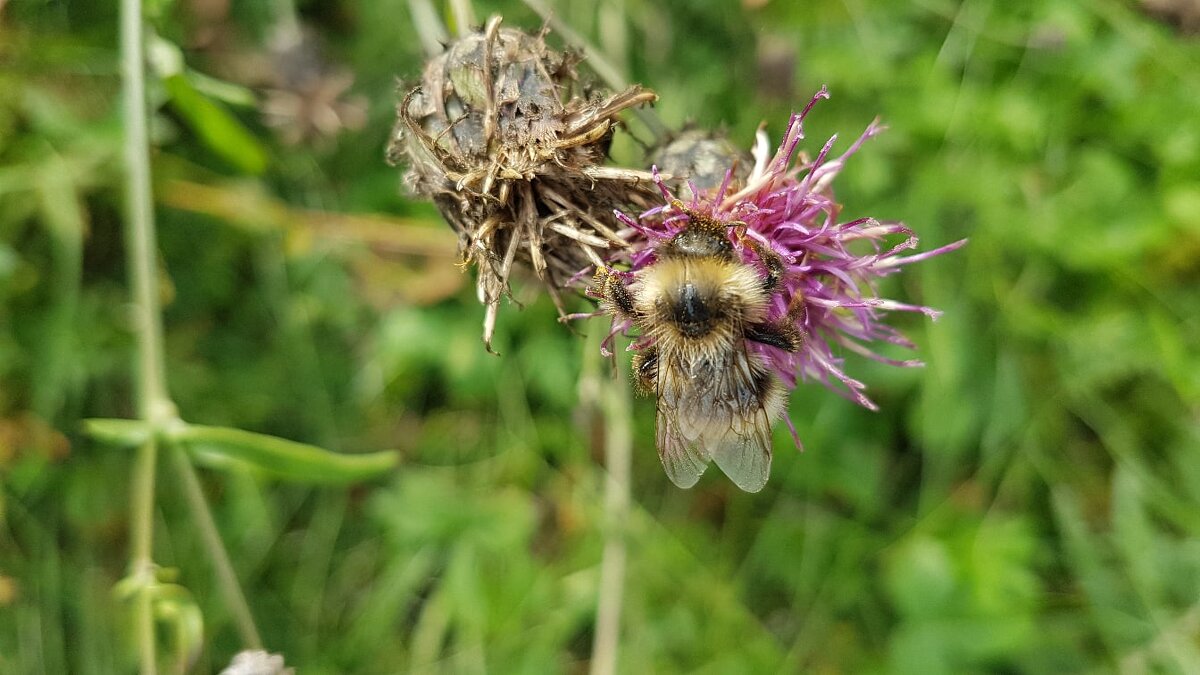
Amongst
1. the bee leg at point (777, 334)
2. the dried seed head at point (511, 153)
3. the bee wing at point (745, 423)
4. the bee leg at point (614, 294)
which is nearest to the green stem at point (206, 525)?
the dried seed head at point (511, 153)

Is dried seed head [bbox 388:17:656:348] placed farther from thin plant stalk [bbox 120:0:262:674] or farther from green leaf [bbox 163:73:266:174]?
green leaf [bbox 163:73:266:174]

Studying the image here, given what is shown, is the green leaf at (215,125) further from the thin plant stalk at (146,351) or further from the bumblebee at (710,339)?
the bumblebee at (710,339)

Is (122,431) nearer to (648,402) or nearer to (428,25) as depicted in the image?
(428,25)

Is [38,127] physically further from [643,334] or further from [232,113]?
[643,334]

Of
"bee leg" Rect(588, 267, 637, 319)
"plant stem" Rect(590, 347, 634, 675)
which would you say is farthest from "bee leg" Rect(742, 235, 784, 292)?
"plant stem" Rect(590, 347, 634, 675)

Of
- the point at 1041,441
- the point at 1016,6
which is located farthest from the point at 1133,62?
the point at 1041,441

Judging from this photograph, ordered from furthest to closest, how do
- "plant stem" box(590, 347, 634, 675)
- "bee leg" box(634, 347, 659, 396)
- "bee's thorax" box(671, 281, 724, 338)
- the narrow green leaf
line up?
"plant stem" box(590, 347, 634, 675) → the narrow green leaf → "bee leg" box(634, 347, 659, 396) → "bee's thorax" box(671, 281, 724, 338)
